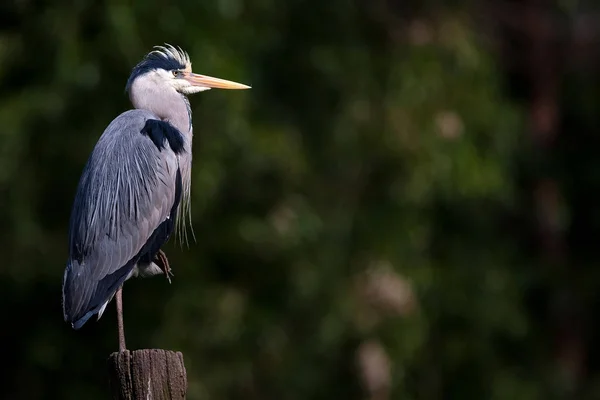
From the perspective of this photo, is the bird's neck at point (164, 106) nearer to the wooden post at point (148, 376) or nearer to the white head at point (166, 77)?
the white head at point (166, 77)

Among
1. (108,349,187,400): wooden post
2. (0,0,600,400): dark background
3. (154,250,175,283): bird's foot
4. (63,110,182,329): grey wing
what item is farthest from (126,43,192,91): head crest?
(0,0,600,400): dark background

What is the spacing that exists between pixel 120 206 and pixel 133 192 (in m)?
0.08

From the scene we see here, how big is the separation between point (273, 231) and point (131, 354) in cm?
507

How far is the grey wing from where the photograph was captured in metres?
4.66

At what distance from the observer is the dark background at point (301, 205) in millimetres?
8461

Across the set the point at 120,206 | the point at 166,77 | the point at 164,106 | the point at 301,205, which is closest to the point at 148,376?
the point at 120,206

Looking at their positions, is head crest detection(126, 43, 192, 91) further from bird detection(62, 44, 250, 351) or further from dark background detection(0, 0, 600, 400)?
dark background detection(0, 0, 600, 400)

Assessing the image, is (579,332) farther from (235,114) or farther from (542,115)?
(235,114)

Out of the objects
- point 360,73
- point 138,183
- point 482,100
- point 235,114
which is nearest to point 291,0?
point 360,73

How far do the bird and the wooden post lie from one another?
836 millimetres

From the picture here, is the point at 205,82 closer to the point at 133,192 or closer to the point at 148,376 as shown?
the point at 133,192

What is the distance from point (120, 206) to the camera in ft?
16.2

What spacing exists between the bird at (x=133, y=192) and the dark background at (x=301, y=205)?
9.65ft

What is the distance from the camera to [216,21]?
28.4 feet
